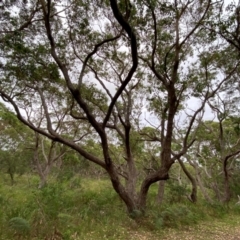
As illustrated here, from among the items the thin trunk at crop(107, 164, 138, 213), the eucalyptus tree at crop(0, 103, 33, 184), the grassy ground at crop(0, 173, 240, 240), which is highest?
the eucalyptus tree at crop(0, 103, 33, 184)

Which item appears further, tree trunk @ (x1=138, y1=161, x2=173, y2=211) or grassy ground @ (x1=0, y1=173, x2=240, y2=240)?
tree trunk @ (x1=138, y1=161, x2=173, y2=211)

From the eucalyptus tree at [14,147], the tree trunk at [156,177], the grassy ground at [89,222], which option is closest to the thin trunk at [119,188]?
the tree trunk at [156,177]

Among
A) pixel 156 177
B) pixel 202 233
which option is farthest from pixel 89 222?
pixel 202 233

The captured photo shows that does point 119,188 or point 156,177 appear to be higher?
point 156,177

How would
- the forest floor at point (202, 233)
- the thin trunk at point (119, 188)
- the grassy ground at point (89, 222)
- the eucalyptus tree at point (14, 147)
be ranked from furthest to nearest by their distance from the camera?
1. the eucalyptus tree at point (14, 147)
2. the thin trunk at point (119, 188)
3. the forest floor at point (202, 233)
4. the grassy ground at point (89, 222)

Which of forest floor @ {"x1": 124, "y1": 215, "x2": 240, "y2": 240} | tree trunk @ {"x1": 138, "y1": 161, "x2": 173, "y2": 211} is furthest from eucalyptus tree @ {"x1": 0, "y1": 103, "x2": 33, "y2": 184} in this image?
forest floor @ {"x1": 124, "y1": 215, "x2": 240, "y2": 240}

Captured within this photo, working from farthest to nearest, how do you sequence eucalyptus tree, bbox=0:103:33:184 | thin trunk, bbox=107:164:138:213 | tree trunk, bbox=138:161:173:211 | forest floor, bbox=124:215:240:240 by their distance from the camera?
eucalyptus tree, bbox=0:103:33:184
tree trunk, bbox=138:161:173:211
thin trunk, bbox=107:164:138:213
forest floor, bbox=124:215:240:240

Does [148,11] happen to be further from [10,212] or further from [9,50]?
[10,212]

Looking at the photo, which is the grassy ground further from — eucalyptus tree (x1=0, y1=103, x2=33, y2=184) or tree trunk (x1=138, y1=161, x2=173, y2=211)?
eucalyptus tree (x1=0, y1=103, x2=33, y2=184)

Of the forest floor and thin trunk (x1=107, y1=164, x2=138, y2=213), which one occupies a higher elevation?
thin trunk (x1=107, y1=164, x2=138, y2=213)

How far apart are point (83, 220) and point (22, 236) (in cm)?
164

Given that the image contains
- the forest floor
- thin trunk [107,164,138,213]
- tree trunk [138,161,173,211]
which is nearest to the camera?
the forest floor

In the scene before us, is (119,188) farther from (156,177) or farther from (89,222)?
(89,222)

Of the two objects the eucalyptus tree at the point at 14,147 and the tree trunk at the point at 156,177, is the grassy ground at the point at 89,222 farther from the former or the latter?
the eucalyptus tree at the point at 14,147
